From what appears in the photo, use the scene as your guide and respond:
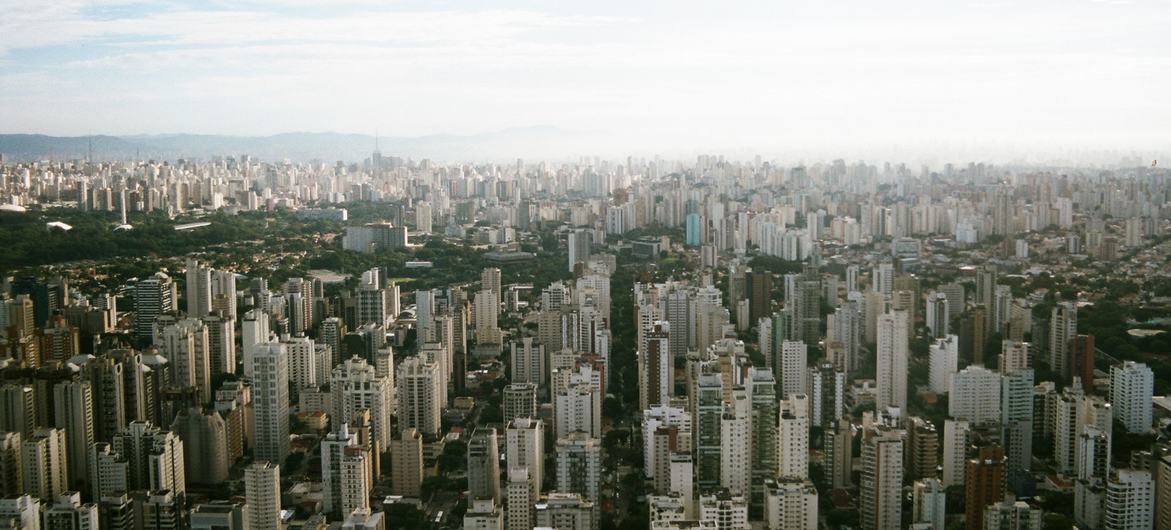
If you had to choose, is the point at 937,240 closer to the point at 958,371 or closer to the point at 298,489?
the point at 958,371

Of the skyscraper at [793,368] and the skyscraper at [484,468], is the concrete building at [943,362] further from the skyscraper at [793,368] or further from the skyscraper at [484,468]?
the skyscraper at [484,468]

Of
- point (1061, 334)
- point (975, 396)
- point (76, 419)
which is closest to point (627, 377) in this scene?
point (975, 396)

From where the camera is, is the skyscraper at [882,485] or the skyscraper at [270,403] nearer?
the skyscraper at [882,485]

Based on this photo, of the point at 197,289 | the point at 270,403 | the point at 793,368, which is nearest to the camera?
the point at 270,403

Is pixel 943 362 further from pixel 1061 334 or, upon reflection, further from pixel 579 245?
pixel 579 245

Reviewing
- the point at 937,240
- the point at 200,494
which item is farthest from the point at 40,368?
the point at 937,240

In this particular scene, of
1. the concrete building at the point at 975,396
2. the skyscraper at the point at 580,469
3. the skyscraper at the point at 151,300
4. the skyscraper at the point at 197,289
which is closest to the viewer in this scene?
the skyscraper at the point at 580,469

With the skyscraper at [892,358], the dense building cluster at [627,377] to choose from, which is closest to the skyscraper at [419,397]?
the dense building cluster at [627,377]

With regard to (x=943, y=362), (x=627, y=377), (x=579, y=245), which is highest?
(x=579, y=245)

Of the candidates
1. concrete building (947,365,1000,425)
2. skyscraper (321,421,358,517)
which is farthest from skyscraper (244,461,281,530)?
concrete building (947,365,1000,425)

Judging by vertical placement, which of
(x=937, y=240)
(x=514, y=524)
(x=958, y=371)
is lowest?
(x=514, y=524)

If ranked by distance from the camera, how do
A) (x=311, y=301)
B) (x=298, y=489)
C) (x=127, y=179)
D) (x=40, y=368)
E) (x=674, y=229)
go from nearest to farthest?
(x=298, y=489), (x=40, y=368), (x=311, y=301), (x=127, y=179), (x=674, y=229)
